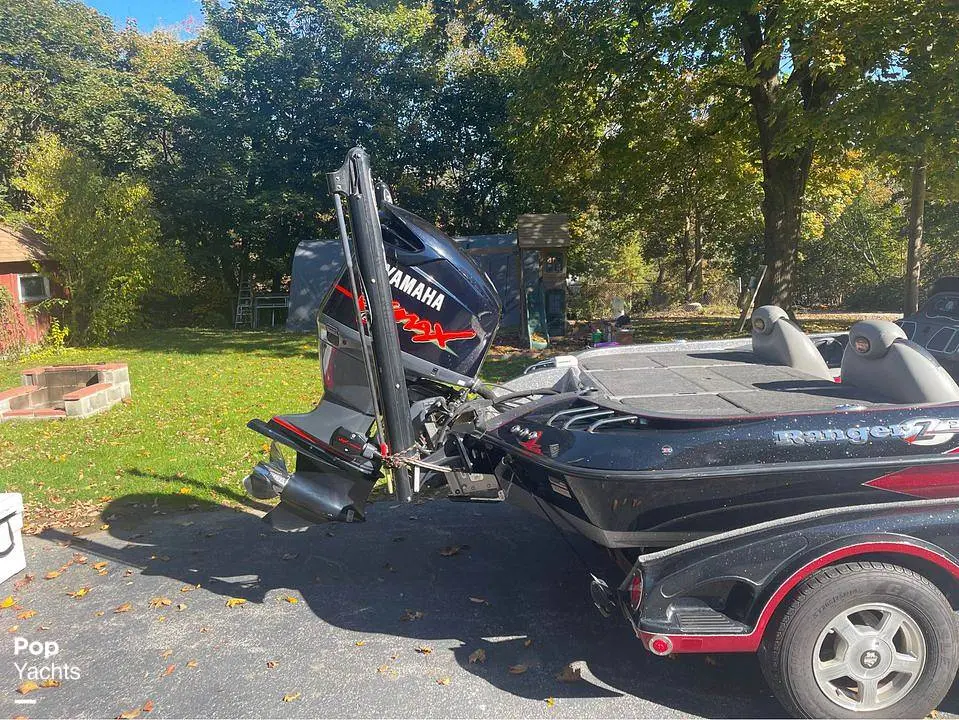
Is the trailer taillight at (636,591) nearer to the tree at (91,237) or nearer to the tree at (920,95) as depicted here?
the tree at (920,95)

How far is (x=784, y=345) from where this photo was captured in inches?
172

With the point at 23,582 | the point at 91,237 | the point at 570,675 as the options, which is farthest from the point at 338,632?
the point at 91,237

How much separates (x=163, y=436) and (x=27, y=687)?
4754 millimetres

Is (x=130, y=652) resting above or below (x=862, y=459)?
below

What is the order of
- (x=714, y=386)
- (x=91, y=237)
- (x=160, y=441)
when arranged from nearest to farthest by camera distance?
(x=714, y=386), (x=160, y=441), (x=91, y=237)

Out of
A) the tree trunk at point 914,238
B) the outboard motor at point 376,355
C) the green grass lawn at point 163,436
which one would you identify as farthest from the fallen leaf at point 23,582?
the tree trunk at point 914,238

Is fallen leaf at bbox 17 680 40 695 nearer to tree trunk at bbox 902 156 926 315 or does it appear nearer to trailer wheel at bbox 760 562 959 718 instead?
trailer wheel at bbox 760 562 959 718

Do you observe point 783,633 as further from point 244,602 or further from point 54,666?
point 54,666

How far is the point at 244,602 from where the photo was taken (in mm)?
4250

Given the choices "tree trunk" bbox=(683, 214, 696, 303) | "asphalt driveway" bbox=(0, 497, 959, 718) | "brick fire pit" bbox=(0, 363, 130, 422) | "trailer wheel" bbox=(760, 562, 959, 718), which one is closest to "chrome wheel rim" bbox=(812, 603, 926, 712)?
"trailer wheel" bbox=(760, 562, 959, 718)

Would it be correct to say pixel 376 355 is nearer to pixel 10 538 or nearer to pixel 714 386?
pixel 714 386

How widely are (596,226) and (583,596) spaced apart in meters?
23.0

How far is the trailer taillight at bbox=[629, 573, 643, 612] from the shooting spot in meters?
3.00

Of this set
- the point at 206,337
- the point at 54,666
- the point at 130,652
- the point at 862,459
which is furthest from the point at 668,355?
the point at 206,337
